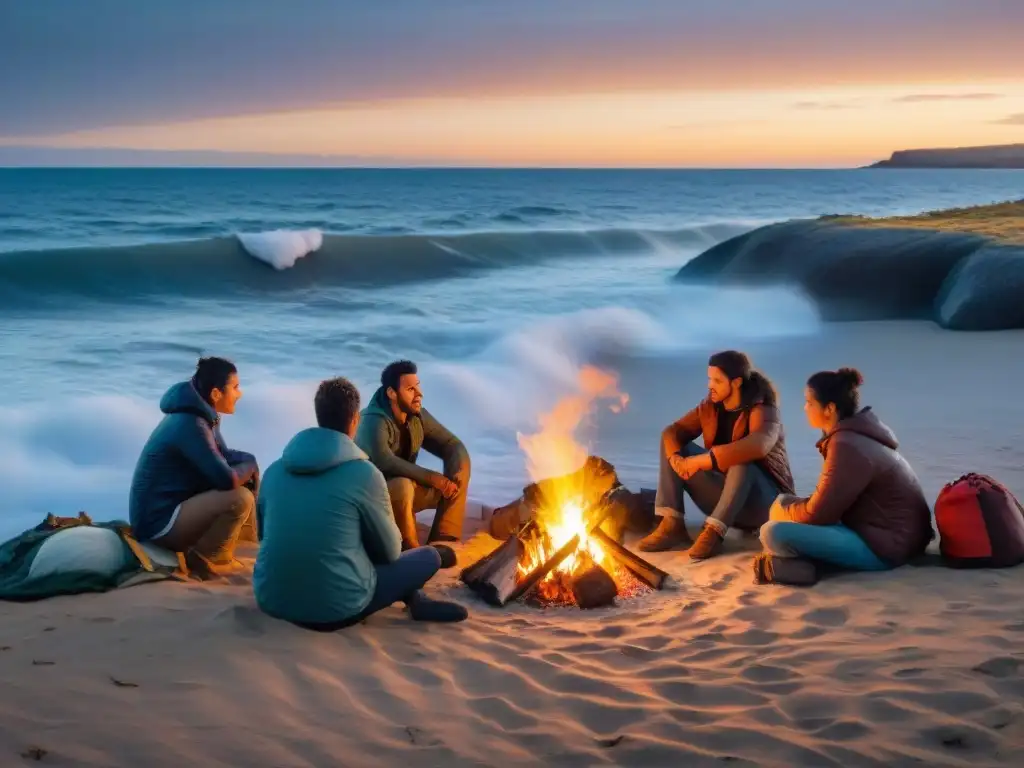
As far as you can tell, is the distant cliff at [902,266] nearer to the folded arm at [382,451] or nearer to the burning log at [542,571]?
the burning log at [542,571]

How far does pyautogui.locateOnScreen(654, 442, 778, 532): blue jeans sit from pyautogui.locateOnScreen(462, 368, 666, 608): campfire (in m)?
0.47

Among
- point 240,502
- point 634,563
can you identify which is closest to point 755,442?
point 634,563

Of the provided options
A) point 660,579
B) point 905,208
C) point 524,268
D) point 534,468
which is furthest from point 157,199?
point 660,579

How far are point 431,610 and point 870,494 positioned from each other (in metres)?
2.67

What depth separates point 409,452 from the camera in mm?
7219

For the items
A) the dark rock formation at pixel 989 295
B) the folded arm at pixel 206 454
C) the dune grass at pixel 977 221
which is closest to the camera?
the folded arm at pixel 206 454

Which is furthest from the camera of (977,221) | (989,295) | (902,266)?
(977,221)

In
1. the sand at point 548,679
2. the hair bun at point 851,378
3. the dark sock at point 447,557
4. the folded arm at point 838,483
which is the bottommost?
the dark sock at point 447,557

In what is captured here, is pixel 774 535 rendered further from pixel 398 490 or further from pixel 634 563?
pixel 398 490

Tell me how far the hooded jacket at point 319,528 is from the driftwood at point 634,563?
178 centimetres

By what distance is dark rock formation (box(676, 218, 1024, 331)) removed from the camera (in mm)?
17328

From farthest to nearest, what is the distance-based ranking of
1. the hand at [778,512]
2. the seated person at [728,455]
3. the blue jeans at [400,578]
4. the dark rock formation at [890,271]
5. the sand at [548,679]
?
the dark rock formation at [890,271] < the seated person at [728,455] < the hand at [778,512] < the blue jeans at [400,578] < the sand at [548,679]

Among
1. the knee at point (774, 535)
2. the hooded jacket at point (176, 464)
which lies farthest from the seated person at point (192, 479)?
the knee at point (774, 535)

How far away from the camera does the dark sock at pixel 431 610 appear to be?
18.5ft
